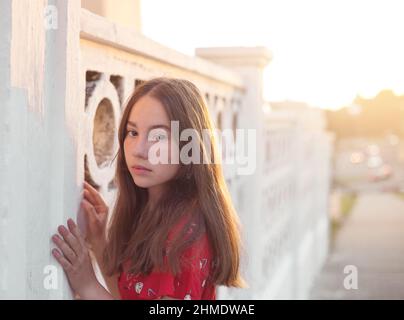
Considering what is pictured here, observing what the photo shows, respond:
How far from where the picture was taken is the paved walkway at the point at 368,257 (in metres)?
8.31

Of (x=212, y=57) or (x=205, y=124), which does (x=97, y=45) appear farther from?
(x=212, y=57)

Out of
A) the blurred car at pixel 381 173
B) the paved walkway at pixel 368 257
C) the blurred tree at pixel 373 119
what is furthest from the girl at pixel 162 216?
the blurred car at pixel 381 173

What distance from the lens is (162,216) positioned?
1828 mm

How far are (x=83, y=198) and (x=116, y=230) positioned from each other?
0.15 meters

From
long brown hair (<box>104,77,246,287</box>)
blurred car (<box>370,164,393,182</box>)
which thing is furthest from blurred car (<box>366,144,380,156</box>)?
long brown hair (<box>104,77,246,287</box>)

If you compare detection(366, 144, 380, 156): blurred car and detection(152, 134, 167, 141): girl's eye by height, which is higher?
detection(366, 144, 380, 156): blurred car

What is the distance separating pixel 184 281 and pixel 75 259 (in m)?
0.25

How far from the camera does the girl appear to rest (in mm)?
1729

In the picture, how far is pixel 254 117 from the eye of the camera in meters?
3.88

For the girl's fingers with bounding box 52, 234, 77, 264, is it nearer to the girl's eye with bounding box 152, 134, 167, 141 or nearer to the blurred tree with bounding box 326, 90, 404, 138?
the girl's eye with bounding box 152, 134, 167, 141

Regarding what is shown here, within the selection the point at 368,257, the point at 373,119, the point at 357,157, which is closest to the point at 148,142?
the point at 368,257

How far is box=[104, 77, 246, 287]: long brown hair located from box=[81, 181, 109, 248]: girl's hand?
0.02 m
